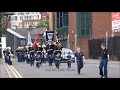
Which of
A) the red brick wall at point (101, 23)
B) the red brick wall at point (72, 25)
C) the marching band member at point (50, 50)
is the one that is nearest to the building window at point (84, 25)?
the red brick wall at point (101, 23)

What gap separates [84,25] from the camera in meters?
49.8

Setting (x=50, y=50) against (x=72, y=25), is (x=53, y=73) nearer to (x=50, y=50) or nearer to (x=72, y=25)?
(x=50, y=50)

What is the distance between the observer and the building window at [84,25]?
49.0m

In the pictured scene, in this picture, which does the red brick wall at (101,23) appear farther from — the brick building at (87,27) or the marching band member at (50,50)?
the marching band member at (50,50)

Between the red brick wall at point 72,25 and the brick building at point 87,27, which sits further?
the red brick wall at point 72,25

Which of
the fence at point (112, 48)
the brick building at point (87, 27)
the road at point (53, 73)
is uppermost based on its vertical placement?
the brick building at point (87, 27)

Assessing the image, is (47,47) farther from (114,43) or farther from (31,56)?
(114,43)

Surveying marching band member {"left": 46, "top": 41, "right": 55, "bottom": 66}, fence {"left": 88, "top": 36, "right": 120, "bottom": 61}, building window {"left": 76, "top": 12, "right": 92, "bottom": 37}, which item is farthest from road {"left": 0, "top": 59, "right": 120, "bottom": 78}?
building window {"left": 76, "top": 12, "right": 92, "bottom": 37}

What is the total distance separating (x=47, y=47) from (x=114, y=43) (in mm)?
12231

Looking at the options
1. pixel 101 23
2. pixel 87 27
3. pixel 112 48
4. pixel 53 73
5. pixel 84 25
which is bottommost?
pixel 53 73

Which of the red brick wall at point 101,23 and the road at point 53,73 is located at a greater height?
the red brick wall at point 101,23

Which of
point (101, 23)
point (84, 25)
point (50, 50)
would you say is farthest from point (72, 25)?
point (50, 50)

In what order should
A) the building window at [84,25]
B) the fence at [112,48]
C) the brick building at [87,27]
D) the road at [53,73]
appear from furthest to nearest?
the building window at [84,25] < the brick building at [87,27] < the fence at [112,48] < the road at [53,73]
